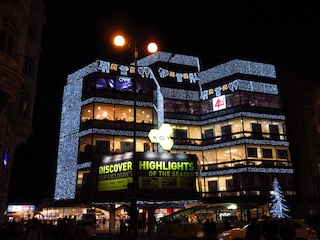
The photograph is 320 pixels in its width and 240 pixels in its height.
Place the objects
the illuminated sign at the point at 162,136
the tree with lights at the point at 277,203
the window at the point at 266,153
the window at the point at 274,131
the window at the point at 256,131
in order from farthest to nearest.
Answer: the window at the point at 274,131
the window at the point at 256,131
the window at the point at 266,153
the tree with lights at the point at 277,203
the illuminated sign at the point at 162,136

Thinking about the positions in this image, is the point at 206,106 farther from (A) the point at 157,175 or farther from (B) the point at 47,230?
(B) the point at 47,230

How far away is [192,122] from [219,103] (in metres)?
5.34

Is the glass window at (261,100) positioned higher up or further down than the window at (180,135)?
higher up

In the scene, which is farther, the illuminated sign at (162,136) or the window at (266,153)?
the window at (266,153)

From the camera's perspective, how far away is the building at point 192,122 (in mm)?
43469

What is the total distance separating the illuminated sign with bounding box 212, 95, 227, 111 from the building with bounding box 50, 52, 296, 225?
0.16m

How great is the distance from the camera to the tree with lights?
42.8 m

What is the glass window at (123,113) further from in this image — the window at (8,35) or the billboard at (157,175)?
the window at (8,35)

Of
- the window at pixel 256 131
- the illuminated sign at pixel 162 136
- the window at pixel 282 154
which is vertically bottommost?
the illuminated sign at pixel 162 136

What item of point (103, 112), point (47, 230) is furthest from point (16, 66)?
point (103, 112)

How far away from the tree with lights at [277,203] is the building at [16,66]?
33085 millimetres

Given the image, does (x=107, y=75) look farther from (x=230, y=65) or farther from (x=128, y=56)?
(x=230, y=65)

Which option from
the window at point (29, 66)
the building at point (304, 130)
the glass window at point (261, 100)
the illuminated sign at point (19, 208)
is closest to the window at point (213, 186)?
the building at point (304, 130)

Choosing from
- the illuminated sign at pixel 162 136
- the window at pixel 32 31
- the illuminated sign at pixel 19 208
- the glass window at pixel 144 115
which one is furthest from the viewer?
the illuminated sign at pixel 19 208
